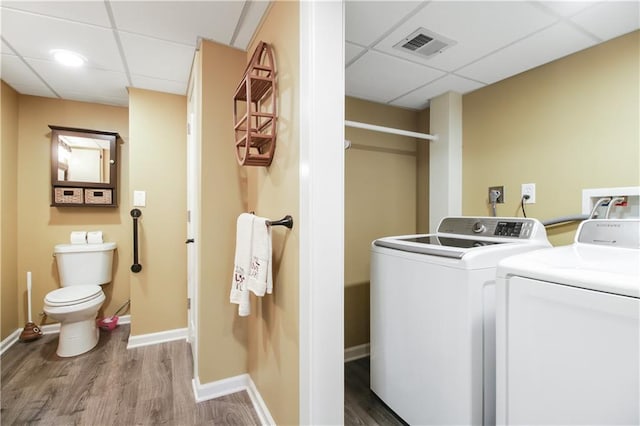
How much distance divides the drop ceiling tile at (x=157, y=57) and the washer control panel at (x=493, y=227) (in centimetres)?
197

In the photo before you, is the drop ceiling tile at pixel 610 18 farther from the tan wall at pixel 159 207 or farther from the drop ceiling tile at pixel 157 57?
the tan wall at pixel 159 207

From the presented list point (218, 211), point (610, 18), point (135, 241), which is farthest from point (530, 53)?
point (135, 241)

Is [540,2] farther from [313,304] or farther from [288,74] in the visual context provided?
[313,304]

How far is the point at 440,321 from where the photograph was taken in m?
1.31

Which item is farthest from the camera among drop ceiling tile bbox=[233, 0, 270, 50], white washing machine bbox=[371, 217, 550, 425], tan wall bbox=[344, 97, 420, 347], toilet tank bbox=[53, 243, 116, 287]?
toilet tank bbox=[53, 243, 116, 287]

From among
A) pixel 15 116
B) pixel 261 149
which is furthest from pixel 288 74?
pixel 15 116

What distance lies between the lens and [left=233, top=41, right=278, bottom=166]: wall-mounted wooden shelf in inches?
53.9

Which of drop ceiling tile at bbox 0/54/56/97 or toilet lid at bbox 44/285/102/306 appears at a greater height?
drop ceiling tile at bbox 0/54/56/97

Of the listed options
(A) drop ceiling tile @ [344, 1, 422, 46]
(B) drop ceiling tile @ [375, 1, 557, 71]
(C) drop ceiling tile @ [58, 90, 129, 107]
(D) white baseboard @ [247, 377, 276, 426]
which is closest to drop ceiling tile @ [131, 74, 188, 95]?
(C) drop ceiling tile @ [58, 90, 129, 107]

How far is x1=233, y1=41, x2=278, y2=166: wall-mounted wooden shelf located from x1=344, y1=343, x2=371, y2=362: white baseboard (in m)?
1.63

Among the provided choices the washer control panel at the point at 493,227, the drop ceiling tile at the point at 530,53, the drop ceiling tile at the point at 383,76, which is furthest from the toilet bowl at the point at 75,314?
the drop ceiling tile at the point at 530,53

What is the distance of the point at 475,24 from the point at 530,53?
1.70 ft

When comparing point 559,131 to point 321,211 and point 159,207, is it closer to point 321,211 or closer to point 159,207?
point 321,211

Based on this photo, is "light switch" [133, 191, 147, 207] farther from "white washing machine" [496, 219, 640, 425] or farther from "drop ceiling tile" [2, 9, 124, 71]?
"white washing machine" [496, 219, 640, 425]
